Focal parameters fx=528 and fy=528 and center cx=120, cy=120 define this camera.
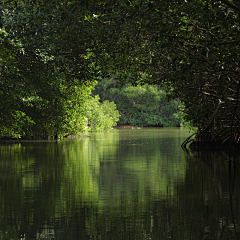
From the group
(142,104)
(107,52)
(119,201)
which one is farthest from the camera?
(142,104)

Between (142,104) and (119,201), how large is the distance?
62545mm

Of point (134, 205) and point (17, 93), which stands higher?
point (17, 93)

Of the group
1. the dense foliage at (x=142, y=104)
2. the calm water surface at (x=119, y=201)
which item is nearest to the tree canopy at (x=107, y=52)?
the calm water surface at (x=119, y=201)

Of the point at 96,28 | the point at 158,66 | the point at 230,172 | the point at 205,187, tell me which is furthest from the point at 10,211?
the point at 158,66

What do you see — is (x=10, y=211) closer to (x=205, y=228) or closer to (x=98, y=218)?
(x=98, y=218)

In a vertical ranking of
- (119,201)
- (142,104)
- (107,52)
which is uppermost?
(107,52)

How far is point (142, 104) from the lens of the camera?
2805 inches

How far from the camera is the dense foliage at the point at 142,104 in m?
68.8

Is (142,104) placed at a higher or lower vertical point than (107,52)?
lower

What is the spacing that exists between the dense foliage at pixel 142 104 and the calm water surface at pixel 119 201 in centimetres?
5318

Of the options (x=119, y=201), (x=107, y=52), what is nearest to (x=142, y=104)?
(x=107, y=52)

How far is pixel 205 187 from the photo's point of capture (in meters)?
10.8

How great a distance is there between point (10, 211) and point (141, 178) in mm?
4892

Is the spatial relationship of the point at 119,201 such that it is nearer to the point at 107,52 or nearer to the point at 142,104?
the point at 107,52
